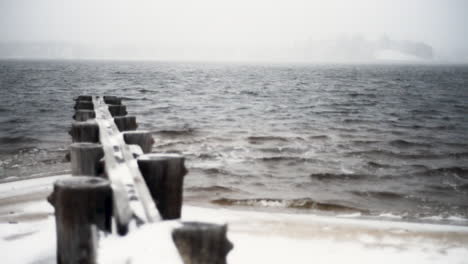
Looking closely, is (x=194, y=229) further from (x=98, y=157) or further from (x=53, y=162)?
(x=53, y=162)

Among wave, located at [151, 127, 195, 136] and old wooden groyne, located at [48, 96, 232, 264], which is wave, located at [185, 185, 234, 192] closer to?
old wooden groyne, located at [48, 96, 232, 264]

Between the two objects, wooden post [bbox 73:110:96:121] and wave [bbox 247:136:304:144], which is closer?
wooden post [bbox 73:110:96:121]

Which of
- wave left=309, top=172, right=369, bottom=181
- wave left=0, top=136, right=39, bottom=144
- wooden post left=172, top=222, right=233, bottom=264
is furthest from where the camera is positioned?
wave left=0, top=136, right=39, bottom=144

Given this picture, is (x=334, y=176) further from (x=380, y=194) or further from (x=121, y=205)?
(x=121, y=205)

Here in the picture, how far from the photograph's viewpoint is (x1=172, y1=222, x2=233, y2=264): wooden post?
6.17ft

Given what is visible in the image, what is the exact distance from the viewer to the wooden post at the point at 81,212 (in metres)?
2.21

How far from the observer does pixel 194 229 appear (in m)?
1.88

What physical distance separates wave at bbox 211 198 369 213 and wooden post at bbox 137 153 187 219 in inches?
212

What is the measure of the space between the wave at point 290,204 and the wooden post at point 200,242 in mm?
6381

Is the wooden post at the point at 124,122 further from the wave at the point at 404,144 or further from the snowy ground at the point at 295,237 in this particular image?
the wave at the point at 404,144

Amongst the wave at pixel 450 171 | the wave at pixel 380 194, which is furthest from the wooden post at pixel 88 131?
the wave at pixel 450 171

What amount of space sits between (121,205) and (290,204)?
6602mm

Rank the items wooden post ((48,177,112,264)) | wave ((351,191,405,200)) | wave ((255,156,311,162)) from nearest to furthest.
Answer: wooden post ((48,177,112,264)), wave ((351,191,405,200)), wave ((255,156,311,162))

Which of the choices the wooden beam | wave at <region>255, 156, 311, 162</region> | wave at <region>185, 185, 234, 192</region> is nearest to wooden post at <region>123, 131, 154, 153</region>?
the wooden beam
